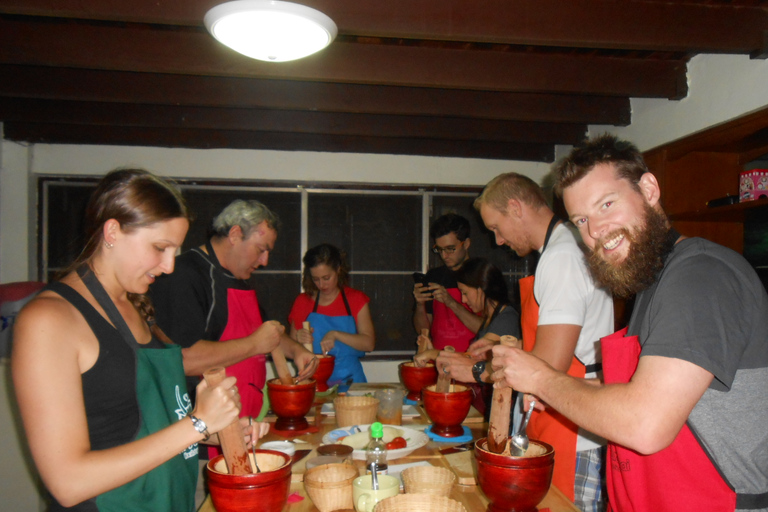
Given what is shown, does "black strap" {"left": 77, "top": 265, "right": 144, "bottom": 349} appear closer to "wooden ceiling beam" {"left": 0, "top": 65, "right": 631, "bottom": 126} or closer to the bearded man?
the bearded man

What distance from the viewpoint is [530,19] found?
7.04ft

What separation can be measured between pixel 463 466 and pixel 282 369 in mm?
949

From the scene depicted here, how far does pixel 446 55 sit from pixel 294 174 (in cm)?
195

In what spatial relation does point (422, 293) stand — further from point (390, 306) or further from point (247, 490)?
point (247, 490)

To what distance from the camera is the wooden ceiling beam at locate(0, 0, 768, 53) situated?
2000 mm

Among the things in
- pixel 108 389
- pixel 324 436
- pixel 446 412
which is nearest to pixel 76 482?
pixel 108 389

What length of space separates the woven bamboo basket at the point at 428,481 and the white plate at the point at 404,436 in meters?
0.32

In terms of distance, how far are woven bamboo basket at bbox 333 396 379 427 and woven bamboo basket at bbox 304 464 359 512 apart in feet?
2.22

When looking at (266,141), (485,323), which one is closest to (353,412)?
(485,323)

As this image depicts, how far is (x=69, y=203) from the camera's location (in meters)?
4.17

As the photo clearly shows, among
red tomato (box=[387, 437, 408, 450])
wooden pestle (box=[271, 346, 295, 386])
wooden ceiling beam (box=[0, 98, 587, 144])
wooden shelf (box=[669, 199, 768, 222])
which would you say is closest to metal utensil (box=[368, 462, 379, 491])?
red tomato (box=[387, 437, 408, 450])

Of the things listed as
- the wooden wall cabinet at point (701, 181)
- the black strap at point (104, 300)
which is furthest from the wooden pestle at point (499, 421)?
the wooden wall cabinet at point (701, 181)

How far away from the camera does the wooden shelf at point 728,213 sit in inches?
98.2

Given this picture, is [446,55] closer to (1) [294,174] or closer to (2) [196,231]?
(1) [294,174]
